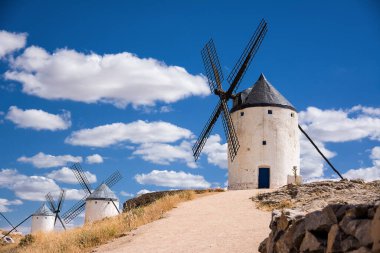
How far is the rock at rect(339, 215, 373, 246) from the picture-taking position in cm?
540

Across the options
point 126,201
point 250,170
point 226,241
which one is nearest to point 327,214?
point 226,241

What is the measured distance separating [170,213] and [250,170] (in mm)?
9953

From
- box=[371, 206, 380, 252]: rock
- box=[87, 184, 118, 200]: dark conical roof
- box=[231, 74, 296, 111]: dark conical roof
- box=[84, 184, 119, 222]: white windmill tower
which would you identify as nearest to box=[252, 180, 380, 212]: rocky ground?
box=[231, 74, 296, 111]: dark conical roof

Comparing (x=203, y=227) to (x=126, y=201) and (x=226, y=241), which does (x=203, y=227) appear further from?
(x=126, y=201)

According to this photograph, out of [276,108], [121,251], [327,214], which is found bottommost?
[121,251]

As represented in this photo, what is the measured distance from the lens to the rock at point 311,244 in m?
6.53

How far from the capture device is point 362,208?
582 centimetres

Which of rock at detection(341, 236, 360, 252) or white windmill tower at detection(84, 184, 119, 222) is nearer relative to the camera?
rock at detection(341, 236, 360, 252)

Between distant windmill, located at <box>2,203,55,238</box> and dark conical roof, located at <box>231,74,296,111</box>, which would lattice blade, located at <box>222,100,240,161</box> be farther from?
distant windmill, located at <box>2,203,55,238</box>

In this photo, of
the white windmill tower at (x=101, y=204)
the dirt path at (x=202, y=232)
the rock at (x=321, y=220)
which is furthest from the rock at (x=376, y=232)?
the white windmill tower at (x=101, y=204)

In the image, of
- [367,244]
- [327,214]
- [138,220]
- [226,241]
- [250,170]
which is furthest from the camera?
[250,170]

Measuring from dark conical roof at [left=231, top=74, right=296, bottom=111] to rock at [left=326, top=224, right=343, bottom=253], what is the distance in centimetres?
2018

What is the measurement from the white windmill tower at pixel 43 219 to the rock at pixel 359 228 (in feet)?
151

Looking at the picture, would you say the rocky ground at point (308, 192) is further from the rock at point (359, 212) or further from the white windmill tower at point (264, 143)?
the rock at point (359, 212)
